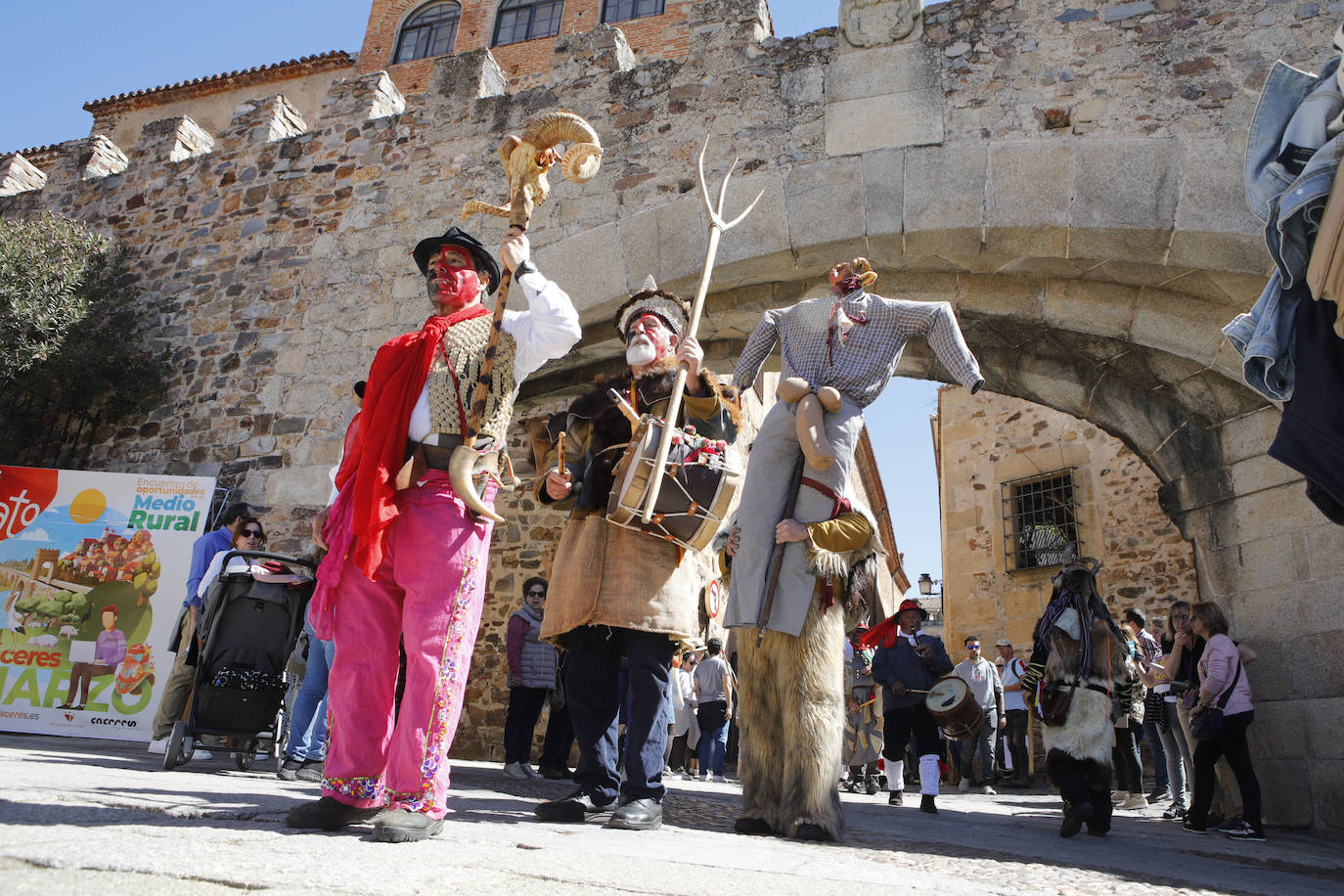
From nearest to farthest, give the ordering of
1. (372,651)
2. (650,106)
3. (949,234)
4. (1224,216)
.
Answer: (372,651) → (1224,216) → (949,234) → (650,106)

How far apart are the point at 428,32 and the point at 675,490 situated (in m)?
20.6

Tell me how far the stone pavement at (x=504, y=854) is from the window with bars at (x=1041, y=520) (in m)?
10.6

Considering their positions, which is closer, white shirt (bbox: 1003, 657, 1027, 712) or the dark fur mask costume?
the dark fur mask costume

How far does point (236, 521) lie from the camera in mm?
5707

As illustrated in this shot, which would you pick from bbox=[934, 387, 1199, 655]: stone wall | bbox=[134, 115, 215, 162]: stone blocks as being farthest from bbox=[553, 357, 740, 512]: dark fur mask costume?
bbox=[934, 387, 1199, 655]: stone wall

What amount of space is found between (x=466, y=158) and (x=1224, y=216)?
5.46m

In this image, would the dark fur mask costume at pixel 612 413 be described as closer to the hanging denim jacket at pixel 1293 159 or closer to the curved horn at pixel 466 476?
the curved horn at pixel 466 476

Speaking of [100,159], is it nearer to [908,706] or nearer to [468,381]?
[468,381]

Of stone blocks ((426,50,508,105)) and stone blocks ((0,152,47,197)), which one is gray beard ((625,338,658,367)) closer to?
stone blocks ((426,50,508,105))

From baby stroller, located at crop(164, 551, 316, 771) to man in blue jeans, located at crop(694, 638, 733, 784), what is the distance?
18.6 ft

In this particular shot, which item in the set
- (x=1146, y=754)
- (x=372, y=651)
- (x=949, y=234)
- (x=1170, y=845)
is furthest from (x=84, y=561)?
(x=1146, y=754)

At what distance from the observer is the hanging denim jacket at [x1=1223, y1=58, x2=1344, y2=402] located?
7.10 feet

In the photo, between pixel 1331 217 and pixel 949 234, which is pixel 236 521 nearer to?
pixel 949 234

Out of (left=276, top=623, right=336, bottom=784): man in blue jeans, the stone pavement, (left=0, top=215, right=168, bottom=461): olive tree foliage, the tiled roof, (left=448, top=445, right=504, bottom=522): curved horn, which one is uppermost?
the tiled roof
